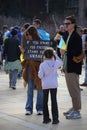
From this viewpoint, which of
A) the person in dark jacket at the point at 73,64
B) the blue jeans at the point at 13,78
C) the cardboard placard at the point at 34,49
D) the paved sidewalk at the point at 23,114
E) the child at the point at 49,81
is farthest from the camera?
the blue jeans at the point at 13,78

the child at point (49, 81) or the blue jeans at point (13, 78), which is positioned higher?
the child at point (49, 81)

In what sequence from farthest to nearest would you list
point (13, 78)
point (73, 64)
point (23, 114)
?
point (13, 78) → point (23, 114) → point (73, 64)

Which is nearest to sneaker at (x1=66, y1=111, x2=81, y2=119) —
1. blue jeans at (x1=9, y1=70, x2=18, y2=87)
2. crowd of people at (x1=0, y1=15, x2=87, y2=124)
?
crowd of people at (x1=0, y1=15, x2=87, y2=124)

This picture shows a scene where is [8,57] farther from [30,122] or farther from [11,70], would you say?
[30,122]

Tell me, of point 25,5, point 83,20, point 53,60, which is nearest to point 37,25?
point 53,60

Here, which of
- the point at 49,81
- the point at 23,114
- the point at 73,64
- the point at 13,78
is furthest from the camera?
the point at 13,78

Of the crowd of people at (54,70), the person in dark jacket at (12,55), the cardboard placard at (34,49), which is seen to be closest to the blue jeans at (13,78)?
the person in dark jacket at (12,55)

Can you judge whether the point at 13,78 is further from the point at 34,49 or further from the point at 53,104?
the point at 53,104

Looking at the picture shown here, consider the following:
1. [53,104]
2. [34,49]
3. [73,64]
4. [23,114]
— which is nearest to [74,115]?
[53,104]

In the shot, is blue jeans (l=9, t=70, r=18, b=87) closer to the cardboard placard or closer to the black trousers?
the cardboard placard

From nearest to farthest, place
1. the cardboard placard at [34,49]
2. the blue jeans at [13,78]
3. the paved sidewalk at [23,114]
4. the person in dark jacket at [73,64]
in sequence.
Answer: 1. the paved sidewalk at [23,114]
2. the person in dark jacket at [73,64]
3. the cardboard placard at [34,49]
4. the blue jeans at [13,78]

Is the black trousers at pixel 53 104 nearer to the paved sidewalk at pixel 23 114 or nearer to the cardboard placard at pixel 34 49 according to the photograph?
the paved sidewalk at pixel 23 114

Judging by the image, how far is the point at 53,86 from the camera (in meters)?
9.61

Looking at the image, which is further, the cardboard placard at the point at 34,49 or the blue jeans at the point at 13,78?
the blue jeans at the point at 13,78
